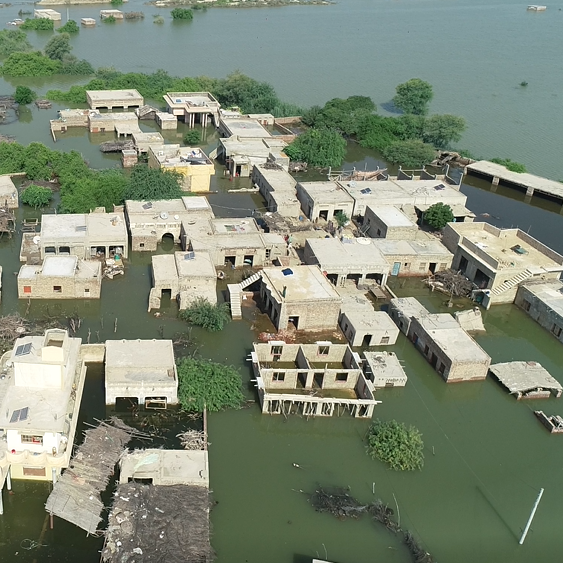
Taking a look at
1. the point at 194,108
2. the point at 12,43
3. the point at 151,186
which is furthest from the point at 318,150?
the point at 12,43

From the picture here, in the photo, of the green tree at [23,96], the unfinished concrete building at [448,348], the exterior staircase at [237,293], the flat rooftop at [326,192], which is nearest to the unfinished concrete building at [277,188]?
the flat rooftop at [326,192]

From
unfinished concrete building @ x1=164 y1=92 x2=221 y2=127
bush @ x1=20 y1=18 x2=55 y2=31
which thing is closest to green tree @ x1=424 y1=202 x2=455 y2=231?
unfinished concrete building @ x1=164 y1=92 x2=221 y2=127

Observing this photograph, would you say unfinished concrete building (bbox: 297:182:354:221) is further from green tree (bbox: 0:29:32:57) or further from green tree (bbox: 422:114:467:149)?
green tree (bbox: 0:29:32:57)

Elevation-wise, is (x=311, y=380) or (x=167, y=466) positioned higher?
(x=311, y=380)

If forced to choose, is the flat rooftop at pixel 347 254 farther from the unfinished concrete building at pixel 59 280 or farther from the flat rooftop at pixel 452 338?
the unfinished concrete building at pixel 59 280

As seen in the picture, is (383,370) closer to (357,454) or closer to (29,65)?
(357,454)
